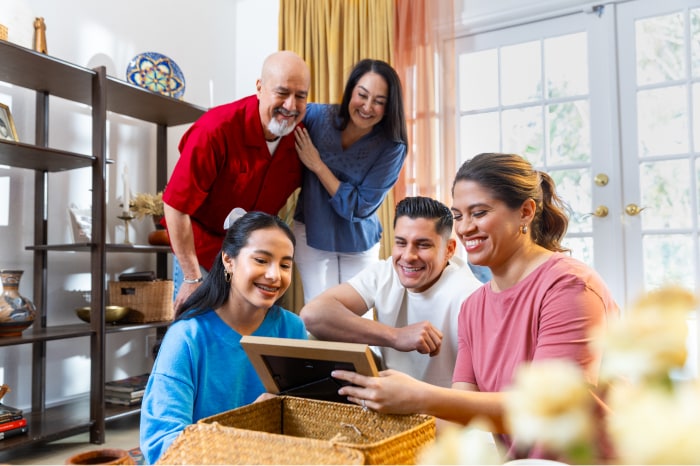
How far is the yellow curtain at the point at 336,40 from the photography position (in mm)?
3521

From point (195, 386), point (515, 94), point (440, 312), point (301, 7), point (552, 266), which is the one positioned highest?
point (301, 7)

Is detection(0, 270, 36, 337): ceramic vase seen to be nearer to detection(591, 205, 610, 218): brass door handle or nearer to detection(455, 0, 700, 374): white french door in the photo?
detection(455, 0, 700, 374): white french door

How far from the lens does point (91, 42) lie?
3.29 m

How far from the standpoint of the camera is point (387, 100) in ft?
7.60

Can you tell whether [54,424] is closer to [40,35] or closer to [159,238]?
[159,238]

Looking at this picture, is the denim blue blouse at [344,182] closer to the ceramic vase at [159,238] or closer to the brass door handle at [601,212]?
the ceramic vase at [159,238]

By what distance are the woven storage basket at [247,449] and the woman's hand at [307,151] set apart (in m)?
1.56

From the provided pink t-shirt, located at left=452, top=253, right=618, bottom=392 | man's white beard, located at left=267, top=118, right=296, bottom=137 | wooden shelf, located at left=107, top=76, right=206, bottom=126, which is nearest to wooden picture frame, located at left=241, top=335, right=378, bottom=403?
pink t-shirt, located at left=452, top=253, right=618, bottom=392

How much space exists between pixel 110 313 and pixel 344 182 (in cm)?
135

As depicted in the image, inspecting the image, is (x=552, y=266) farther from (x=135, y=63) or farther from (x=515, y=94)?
(x=135, y=63)

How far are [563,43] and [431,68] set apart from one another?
2.27 ft

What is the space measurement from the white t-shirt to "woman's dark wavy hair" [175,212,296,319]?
15.4 inches

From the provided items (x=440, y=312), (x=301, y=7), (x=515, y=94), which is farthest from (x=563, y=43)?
(x=440, y=312)

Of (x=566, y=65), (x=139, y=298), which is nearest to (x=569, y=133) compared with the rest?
(x=566, y=65)
